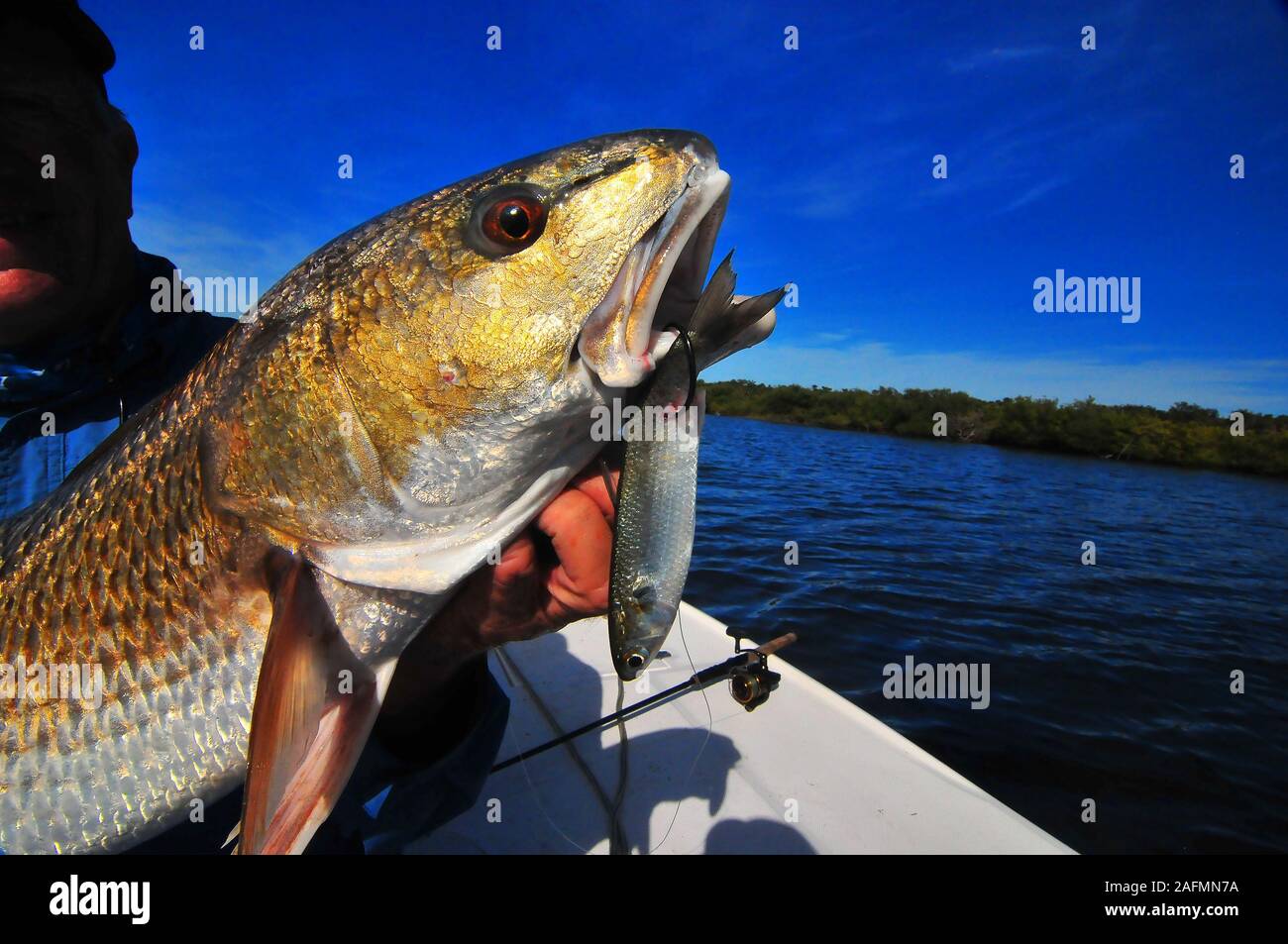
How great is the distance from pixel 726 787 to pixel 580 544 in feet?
7.59

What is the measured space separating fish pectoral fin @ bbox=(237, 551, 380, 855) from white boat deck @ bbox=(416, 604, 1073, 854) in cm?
173

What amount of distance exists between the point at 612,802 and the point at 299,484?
2500mm

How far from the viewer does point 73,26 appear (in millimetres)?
2379

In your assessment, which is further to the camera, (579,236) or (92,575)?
(92,575)

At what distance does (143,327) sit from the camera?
2609mm

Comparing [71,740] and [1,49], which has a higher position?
[1,49]

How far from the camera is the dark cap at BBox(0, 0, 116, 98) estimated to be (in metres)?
2.26

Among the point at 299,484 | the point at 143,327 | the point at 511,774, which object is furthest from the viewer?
the point at 511,774

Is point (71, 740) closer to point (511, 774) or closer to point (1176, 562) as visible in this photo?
point (511, 774)

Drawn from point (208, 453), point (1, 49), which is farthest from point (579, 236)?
point (1, 49)

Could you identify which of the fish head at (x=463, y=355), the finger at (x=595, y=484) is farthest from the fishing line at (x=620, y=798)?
the fish head at (x=463, y=355)

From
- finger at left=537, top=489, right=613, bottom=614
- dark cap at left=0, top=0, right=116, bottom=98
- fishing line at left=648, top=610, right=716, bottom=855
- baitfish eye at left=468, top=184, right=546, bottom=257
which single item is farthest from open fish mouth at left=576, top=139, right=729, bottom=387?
dark cap at left=0, top=0, right=116, bottom=98
